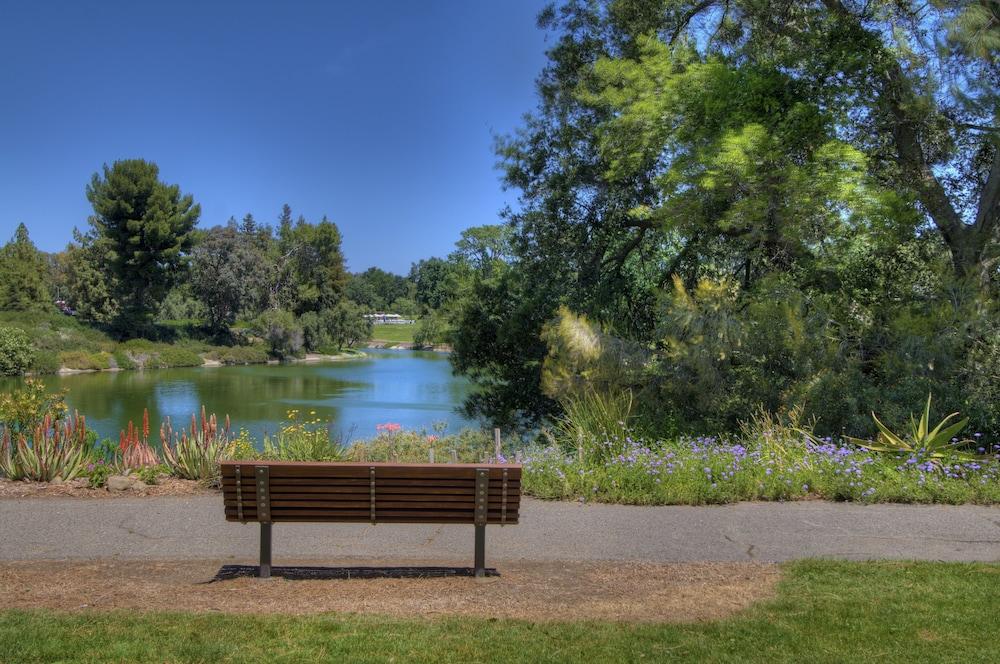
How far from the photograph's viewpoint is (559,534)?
5.97m

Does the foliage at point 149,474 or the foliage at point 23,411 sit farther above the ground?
the foliage at point 23,411

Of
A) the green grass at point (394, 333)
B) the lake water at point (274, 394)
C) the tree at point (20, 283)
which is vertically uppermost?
the tree at point (20, 283)

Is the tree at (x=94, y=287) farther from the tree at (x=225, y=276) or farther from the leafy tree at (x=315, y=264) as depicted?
the leafy tree at (x=315, y=264)

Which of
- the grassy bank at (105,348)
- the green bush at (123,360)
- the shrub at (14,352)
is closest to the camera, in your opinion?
the shrub at (14,352)

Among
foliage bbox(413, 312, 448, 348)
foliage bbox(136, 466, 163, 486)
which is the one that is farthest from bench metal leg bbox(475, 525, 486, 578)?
foliage bbox(413, 312, 448, 348)

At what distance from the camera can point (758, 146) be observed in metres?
9.90

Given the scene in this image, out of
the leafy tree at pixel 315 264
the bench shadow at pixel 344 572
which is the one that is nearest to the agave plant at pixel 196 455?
the bench shadow at pixel 344 572

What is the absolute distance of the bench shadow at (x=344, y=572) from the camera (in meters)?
4.90

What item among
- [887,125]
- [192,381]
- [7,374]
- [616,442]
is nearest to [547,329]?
[616,442]

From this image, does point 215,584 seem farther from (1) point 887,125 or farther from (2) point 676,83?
(1) point 887,125

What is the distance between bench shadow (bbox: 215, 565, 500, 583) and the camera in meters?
4.90

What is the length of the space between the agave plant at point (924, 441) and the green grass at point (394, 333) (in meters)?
77.2

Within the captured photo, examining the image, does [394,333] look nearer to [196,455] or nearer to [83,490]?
[196,455]

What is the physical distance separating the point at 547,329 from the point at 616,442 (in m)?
3.20
